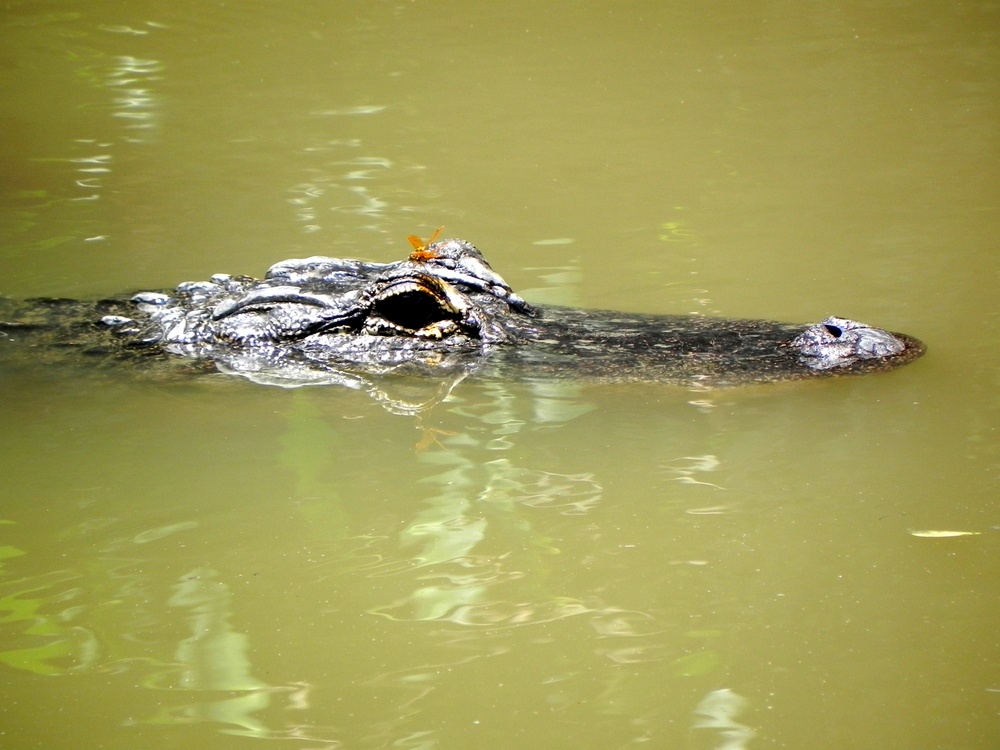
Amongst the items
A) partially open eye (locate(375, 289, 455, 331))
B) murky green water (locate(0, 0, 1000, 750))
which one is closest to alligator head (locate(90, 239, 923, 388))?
partially open eye (locate(375, 289, 455, 331))

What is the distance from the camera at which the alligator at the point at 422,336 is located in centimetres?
450

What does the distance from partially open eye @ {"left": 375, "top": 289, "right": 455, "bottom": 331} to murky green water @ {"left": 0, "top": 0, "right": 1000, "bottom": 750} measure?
0.43 m

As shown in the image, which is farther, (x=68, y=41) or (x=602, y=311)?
(x=68, y=41)

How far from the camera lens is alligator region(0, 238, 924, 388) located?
450 cm

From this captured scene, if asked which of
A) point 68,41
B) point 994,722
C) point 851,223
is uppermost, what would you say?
point 68,41

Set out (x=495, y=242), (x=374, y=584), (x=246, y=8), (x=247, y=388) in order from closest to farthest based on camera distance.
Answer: (x=374, y=584) < (x=247, y=388) < (x=495, y=242) < (x=246, y=8)

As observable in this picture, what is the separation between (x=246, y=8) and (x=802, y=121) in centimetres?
679

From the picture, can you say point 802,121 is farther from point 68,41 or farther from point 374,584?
point 68,41

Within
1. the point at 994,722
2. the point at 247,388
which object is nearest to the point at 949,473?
the point at 994,722

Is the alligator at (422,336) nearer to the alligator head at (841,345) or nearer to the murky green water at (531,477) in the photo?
the alligator head at (841,345)

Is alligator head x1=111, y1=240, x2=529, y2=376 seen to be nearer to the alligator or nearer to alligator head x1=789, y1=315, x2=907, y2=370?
the alligator

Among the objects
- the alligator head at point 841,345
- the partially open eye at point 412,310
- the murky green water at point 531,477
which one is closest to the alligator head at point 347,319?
the partially open eye at point 412,310

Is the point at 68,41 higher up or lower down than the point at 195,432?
higher up

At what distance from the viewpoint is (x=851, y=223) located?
6699 mm
